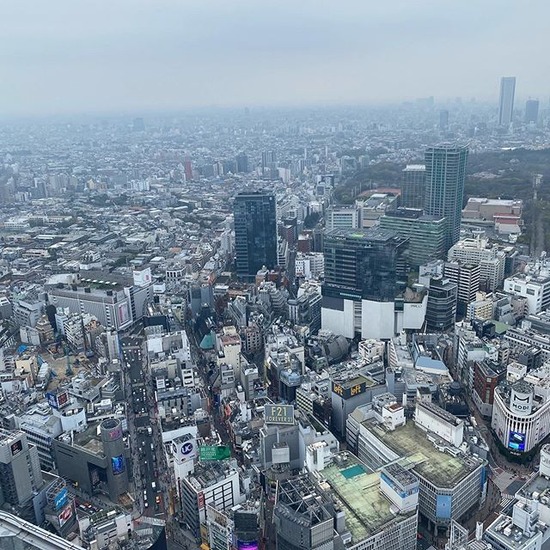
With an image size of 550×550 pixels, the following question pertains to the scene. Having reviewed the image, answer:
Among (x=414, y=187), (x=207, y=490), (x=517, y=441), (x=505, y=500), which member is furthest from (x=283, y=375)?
(x=414, y=187)

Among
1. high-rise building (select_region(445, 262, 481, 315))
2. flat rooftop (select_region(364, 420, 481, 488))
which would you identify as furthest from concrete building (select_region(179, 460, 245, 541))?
high-rise building (select_region(445, 262, 481, 315))

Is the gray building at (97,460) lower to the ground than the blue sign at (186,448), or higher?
lower

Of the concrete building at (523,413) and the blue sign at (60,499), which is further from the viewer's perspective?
the concrete building at (523,413)

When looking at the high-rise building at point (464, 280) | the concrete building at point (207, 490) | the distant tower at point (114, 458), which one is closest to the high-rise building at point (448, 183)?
the high-rise building at point (464, 280)

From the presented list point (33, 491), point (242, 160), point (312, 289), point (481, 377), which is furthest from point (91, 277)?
point (242, 160)

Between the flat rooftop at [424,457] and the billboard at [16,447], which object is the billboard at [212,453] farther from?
the billboard at [16,447]

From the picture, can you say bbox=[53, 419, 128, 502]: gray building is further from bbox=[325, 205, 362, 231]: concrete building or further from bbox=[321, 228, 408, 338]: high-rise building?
bbox=[325, 205, 362, 231]: concrete building

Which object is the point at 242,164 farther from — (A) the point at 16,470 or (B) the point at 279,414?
(A) the point at 16,470
